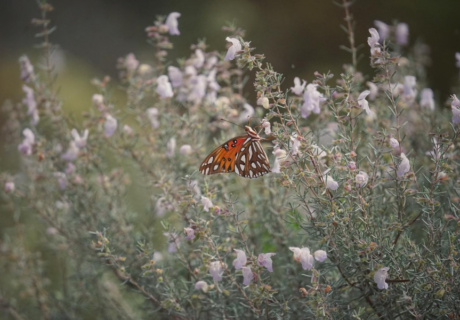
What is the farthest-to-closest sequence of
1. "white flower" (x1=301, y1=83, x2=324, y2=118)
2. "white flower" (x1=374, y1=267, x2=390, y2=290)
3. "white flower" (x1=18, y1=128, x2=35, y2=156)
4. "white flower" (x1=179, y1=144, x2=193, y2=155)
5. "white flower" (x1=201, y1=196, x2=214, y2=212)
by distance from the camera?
1. "white flower" (x1=18, y1=128, x2=35, y2=156)
2. "white flower" (x1=179, y1=144, x2=193, y2=155)
3. "white flower" (x1=301, y1=83, x2=324, y2=118)
4. "white flower" (x1=201, y1=196, x2=214, y2=212)
5. "white flower" (x1=374, y1=267, x2=390, y2=290)

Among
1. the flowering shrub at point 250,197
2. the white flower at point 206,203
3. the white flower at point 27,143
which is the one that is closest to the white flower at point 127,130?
the flowering shrub at point 250,197

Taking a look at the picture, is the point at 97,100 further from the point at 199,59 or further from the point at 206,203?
the point at 206,203

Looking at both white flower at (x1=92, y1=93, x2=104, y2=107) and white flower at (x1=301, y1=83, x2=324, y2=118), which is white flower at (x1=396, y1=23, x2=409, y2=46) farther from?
white flower at (x1=92, y1=93, x2=104, y2=107)

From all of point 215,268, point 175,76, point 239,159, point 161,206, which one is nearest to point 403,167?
point 239,159

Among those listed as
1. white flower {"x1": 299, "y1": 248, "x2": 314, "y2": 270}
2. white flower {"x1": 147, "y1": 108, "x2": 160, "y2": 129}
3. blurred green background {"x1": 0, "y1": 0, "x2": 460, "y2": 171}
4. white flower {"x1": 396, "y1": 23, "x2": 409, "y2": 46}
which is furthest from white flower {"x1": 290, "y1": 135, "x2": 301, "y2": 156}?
blurred green background {"x1": 0, "y1": 0, "x2": 460, "y2": 171}

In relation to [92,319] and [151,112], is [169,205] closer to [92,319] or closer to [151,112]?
[151,112]

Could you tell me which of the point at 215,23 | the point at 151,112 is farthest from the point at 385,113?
the point at 215,23
